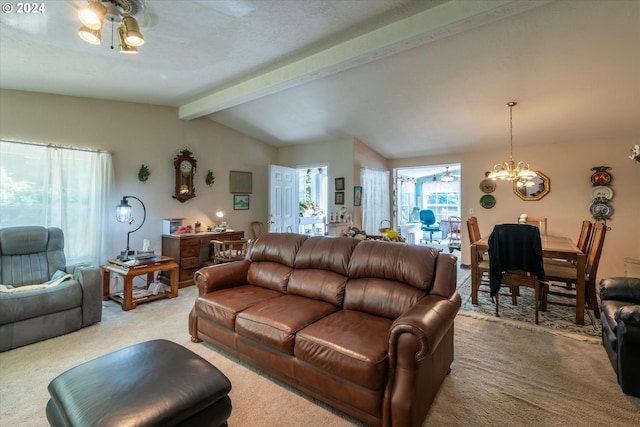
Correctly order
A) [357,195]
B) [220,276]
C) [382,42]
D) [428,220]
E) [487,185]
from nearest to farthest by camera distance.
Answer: [382,42]
[220,276]
[487,185]
[357,195]
[428,220]

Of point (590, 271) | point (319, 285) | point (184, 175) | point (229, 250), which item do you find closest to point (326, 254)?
point (319, 285)

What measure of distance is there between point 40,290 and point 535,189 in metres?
7.06

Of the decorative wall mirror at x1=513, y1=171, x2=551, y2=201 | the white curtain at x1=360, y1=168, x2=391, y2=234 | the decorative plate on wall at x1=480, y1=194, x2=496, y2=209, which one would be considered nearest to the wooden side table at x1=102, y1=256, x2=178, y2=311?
the white curtain at x1=360, y1=168, x2=391, y2=234

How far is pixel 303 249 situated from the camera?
9.27 ft

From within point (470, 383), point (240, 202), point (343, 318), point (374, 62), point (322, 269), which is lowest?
point (470, 383)

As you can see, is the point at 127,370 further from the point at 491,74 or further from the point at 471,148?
the point at 471,148

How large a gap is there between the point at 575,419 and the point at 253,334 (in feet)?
6.92

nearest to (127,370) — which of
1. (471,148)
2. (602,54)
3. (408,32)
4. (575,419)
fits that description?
(575,419)

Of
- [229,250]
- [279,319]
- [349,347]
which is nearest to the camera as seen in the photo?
[349,347]

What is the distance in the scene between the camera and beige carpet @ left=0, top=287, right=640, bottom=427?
5.83ft

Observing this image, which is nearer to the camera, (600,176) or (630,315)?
(630,315)

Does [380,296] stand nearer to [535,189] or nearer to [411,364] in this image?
[411,364]

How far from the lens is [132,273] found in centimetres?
355

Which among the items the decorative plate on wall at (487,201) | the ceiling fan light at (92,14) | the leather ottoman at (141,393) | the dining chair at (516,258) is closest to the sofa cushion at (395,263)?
the leather ottoman at (141,393)
